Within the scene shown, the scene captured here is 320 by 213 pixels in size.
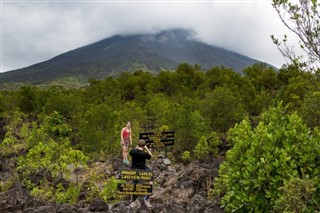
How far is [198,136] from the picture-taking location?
1529 cm

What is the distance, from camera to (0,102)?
26469 mm

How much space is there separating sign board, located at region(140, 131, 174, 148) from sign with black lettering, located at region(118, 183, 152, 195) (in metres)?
4.77

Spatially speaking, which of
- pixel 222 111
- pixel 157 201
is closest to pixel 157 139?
pixel 157 201

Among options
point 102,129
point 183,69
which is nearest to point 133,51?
point 183,69

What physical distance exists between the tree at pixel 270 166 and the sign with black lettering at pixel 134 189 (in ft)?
6.44

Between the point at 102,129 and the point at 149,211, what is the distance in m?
11.8

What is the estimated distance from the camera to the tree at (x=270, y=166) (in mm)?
5895

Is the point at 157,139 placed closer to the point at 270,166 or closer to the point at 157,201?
the point at 157,201

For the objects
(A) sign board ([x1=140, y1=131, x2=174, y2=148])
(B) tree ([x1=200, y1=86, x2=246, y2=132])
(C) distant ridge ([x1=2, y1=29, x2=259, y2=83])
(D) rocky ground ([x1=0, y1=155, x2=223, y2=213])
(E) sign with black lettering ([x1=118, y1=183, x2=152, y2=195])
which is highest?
(C) distant ridge ([x1=2, y1=29, x2=259, y2=83])

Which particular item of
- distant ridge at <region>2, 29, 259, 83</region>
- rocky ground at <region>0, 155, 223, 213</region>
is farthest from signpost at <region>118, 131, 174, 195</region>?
distant ridge at <region>2, 29, 259, 83</region>

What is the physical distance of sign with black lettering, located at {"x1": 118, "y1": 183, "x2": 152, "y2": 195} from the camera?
26.5ft

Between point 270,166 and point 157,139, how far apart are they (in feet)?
24.0

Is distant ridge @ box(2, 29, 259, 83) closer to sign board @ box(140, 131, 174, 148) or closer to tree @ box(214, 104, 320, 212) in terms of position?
sign board @ box(140, 131, 174, 148)

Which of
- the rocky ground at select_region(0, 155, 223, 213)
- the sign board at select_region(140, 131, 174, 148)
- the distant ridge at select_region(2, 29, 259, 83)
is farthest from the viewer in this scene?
the distant ridge at select_region(2, 29, 259, 83)
